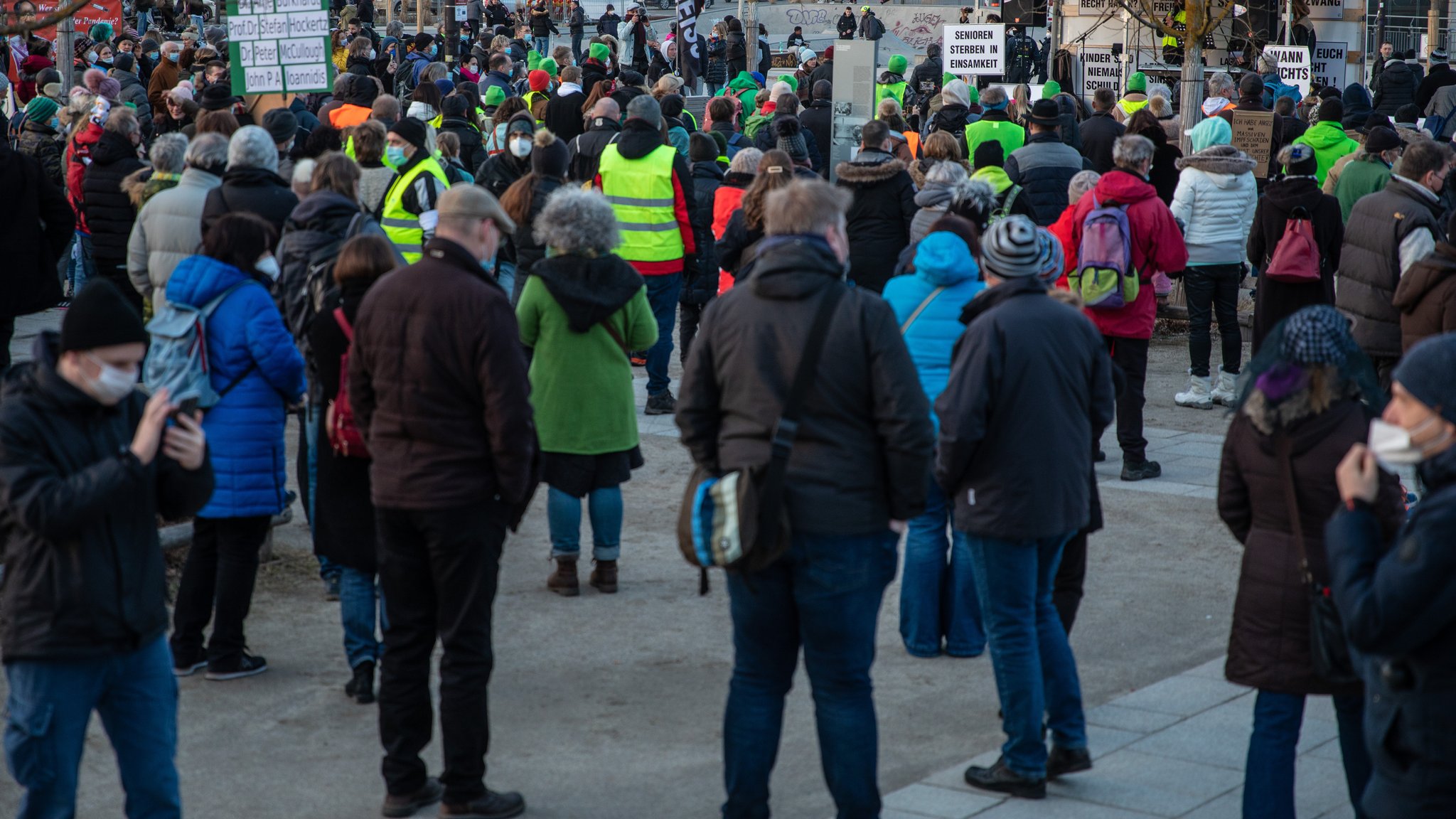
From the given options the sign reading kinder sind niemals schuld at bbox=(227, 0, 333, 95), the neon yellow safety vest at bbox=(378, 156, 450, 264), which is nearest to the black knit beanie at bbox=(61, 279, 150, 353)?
the neon yellow safety vest at bbox=(378, 156, 450, 264)

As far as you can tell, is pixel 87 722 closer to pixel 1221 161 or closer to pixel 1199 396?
pixel 1221 161

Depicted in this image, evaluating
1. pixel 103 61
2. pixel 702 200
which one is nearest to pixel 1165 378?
pixel 702 200

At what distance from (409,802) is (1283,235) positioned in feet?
23.2

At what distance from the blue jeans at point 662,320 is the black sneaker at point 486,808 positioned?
588 cm

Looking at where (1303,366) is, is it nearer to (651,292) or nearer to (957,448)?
(957,448)

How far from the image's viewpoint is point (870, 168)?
10219mm

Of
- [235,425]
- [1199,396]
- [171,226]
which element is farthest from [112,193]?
[1199,396]

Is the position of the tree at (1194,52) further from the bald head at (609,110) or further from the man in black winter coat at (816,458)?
the man in black winter coat at (816,458)

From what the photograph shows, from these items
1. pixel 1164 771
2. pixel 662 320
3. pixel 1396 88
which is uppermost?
pixel 1396 88

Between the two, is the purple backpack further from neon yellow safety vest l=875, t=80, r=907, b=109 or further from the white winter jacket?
neon yellow safety vest l=875, t=80, r=907, b=109

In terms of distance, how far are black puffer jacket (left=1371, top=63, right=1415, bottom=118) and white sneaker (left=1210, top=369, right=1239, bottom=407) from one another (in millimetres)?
12454

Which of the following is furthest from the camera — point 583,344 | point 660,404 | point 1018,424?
point 660,404

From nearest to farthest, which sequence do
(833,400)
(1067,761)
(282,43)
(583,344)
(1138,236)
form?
(833,400) → (1067,761) → (583,344) → (1138,236) → (282,43)

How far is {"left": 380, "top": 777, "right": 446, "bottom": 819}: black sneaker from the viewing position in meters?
5.21
